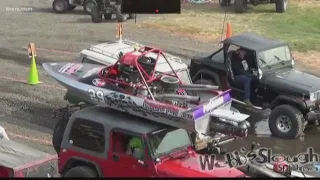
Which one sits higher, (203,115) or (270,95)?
(203,115)

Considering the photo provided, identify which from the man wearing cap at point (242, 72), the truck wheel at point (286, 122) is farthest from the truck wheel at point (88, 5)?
the truck wheel at point (286, 122)

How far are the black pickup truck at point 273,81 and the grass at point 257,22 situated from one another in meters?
7.47

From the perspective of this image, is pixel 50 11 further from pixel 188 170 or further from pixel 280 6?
pixel 188 170

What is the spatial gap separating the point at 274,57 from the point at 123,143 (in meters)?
6.42

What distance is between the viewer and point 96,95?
10.1 m

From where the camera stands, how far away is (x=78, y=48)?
68.5ft

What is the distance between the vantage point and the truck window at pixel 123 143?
28.6 ft

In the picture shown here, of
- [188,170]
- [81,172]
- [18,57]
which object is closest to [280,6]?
[18,57]

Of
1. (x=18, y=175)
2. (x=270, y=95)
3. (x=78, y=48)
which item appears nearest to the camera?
(x=18, y=175)

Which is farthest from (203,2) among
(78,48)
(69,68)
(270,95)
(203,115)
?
(203,115)

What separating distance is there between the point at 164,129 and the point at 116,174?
0.91m

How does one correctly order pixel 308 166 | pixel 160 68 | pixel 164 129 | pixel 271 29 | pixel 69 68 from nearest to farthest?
pixel 164 129 < pixel 308 166 < pixel 69 68 < pixel 160 68 < pixel 271 29

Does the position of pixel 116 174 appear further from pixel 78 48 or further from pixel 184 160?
pixel 78 48

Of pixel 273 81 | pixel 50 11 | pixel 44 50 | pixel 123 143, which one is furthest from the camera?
pixel 50 11
